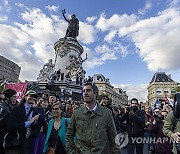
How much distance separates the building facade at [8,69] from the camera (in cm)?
9138

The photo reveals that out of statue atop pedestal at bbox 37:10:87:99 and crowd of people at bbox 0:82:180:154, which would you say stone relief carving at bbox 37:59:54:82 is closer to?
statue atop pedestal at bbox 37:10:87:99

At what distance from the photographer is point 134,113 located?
7.15m

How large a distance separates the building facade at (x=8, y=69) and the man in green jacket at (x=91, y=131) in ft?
304

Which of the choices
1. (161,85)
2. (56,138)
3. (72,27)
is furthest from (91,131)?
(161,85)

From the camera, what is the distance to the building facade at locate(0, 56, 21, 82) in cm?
9138

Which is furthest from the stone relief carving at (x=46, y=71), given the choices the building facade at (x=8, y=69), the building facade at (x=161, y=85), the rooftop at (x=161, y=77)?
the rooftop at (x=161, y=77)

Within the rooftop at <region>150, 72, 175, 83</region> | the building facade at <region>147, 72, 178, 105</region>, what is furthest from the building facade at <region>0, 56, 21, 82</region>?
the rooftop at <region>150, 72, 175, 83</region>

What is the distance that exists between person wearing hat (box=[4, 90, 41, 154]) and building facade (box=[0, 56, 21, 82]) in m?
91.1

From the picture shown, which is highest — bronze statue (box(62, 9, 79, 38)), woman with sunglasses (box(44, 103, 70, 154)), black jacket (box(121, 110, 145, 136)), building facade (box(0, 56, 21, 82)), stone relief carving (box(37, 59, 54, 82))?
building facade (box(0, 56, 21, 82))

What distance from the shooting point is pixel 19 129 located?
4242 millimetres

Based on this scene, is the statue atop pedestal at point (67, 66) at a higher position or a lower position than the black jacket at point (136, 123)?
higher

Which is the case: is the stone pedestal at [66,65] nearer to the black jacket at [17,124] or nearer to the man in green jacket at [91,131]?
the black jacket at [17,124]

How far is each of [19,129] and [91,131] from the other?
1.85 m

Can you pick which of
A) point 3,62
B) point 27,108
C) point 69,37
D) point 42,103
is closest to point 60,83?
point 69,37
